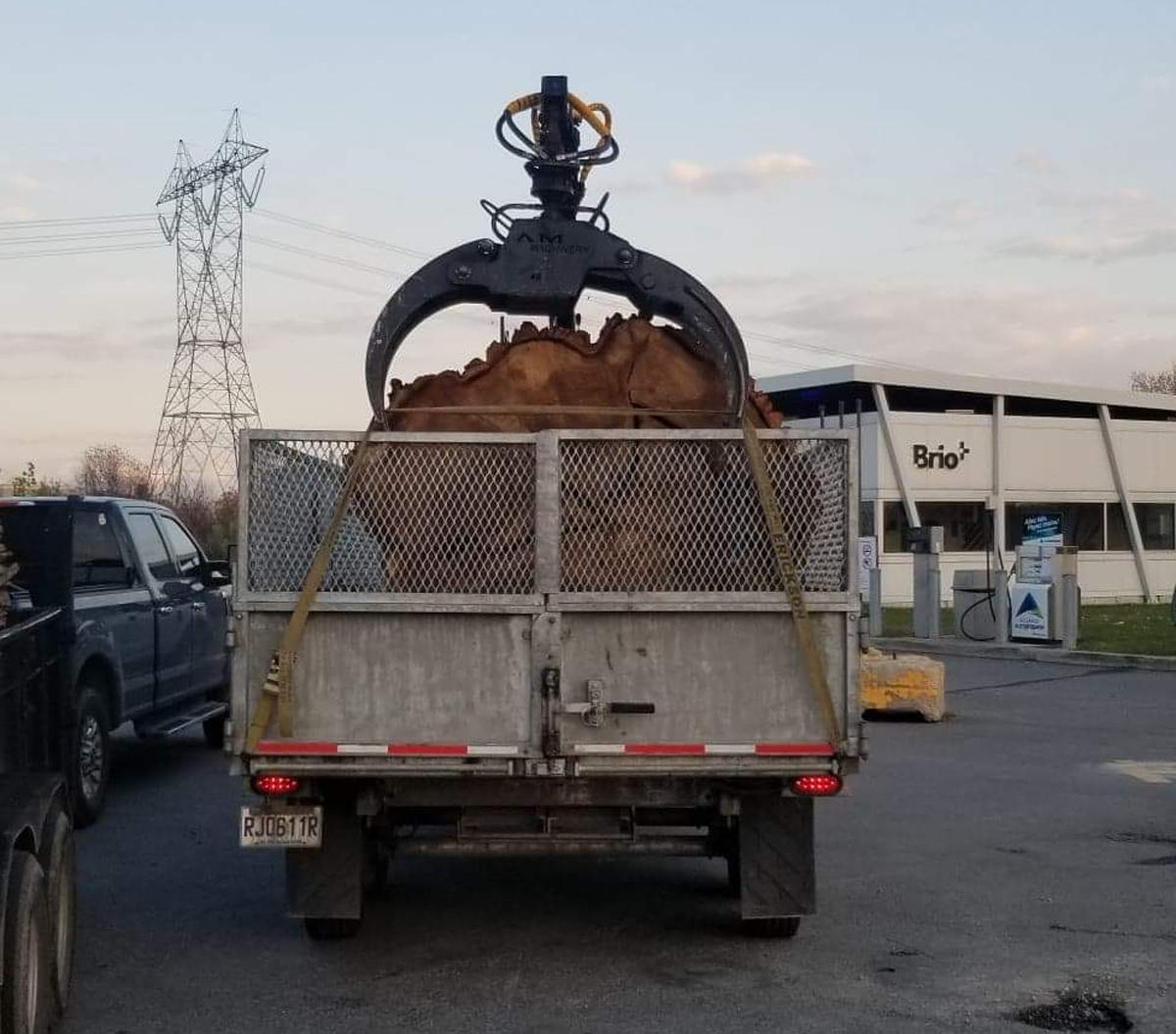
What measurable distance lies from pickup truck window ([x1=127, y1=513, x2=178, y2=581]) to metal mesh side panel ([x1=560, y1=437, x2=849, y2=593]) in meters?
6.03

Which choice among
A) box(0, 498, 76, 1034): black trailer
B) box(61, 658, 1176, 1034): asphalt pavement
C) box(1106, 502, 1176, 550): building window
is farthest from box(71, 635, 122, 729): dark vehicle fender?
box(1106, 502, 1176, 550): building window

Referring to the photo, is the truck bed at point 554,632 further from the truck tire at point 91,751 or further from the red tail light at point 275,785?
the truck tire at point 91,751

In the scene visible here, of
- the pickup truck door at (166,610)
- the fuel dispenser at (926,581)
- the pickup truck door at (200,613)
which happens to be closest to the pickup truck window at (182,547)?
the pickup truck door at (200,613)

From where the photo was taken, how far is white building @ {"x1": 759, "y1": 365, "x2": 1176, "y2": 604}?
36344 mm

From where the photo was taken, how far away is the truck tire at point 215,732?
44.3ft

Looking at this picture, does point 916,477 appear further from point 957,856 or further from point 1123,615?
point 957,856

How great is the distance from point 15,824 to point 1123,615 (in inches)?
1111

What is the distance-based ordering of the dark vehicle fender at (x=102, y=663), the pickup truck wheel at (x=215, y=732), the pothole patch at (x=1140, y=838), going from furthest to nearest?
1. the pickup truck wheel at (x=215, y=732)
2. the dark vehicle fender at (x=102, y=663)
3. the pothole patch at (x=1140, y=838)

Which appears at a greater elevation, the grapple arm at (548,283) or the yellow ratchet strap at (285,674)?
the grapple arm at (548,283)

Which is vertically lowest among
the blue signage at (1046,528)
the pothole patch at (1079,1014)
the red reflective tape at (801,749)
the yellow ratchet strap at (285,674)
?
the pothole patch at (1079,1014)

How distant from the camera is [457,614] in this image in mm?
6191

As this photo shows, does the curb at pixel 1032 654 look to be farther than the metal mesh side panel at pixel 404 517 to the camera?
Yes

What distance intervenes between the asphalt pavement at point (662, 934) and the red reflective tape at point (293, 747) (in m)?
0.95

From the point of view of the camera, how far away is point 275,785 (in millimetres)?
6281
